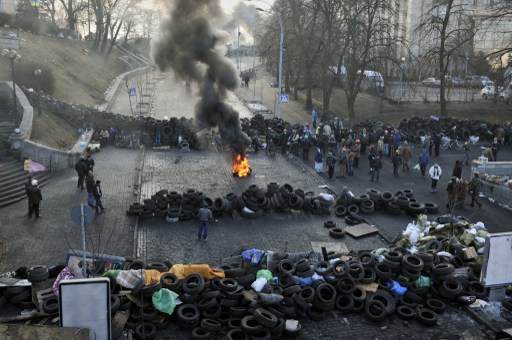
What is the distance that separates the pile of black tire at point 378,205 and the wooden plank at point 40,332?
11521mm

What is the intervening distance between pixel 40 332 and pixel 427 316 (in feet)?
26.9

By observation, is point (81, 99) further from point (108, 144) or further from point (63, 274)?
point (63, 274)

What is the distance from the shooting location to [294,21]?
45.3 meters

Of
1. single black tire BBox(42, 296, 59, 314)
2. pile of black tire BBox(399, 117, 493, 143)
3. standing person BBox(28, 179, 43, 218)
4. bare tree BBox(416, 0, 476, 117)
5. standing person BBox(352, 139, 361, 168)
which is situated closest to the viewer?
single black tire BBox(42, 296, 59, 314)

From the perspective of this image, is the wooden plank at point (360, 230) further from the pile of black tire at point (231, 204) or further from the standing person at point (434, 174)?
the standing person at point (434, 174)

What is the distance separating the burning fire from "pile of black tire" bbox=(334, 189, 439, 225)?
5.81 m

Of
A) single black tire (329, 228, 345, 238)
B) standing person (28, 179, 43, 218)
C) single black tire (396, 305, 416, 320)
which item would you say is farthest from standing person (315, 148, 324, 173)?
single black tire (396, 305, 416, 320)

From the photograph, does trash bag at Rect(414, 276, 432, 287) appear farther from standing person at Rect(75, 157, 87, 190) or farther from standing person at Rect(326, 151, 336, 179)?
standing person at Rect(75, 157, 87, 190)

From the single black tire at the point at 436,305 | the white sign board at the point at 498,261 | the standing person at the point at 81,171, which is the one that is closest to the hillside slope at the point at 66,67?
the standing person at the point at 81,171

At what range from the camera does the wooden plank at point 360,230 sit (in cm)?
1744

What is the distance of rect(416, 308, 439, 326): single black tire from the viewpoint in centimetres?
1175

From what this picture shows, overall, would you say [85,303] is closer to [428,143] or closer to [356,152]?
[356,152]

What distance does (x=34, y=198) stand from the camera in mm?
17531

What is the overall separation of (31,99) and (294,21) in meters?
23.9
